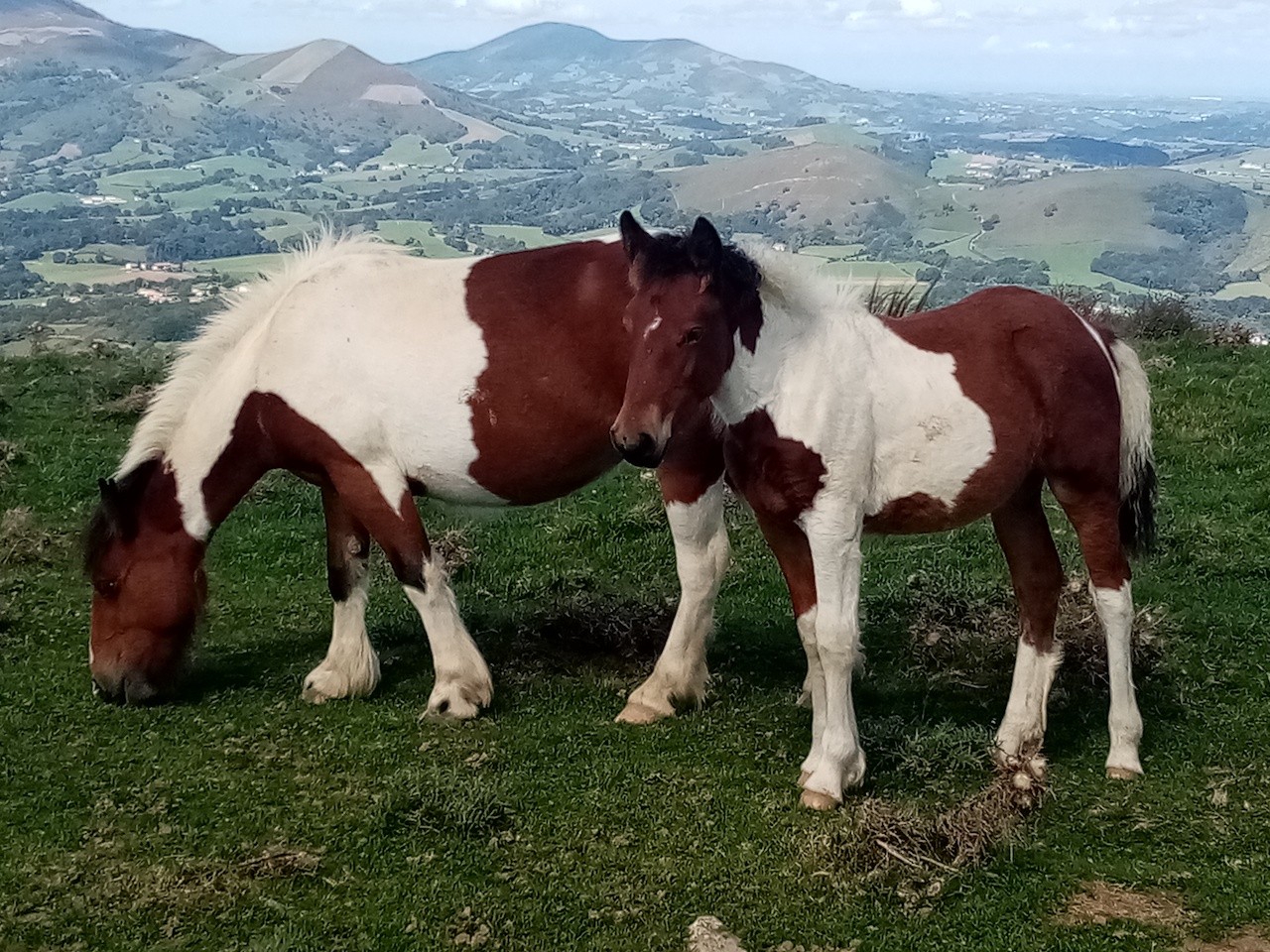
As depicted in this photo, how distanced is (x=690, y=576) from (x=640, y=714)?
2.38 ft

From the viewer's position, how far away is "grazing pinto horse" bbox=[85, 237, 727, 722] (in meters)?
5.26

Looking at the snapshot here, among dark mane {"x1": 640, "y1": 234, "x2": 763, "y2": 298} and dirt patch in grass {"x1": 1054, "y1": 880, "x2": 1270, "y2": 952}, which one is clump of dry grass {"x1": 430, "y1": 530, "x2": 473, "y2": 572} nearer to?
dark mane {"x1": 640, "y1": 234, "x2": 763, "y2": 298}

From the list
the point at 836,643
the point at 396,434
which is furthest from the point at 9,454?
the point at 836,643

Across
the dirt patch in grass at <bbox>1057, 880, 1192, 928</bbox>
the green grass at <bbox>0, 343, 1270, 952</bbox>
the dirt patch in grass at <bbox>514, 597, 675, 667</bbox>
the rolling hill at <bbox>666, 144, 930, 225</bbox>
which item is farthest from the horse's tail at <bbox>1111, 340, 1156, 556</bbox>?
the rolling hill at <bbox>666, 144, 930, 225</bbox>

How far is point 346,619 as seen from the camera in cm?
578

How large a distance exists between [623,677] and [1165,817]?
2746 mm

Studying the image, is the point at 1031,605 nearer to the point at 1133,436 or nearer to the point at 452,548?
the point at 1133,436

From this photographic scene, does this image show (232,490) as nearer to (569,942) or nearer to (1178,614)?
(569,942)

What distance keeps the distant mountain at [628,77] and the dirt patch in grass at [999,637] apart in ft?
212

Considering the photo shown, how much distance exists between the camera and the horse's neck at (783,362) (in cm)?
435

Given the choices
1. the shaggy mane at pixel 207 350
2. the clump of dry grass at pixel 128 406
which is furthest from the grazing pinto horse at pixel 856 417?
the clump of dry grass at pixel 128 406

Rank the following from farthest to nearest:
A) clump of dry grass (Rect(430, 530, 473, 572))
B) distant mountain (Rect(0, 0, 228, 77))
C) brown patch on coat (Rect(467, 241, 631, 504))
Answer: distant mountain (Rect(0, 0, 228, 77)) → clump of dry grass (Rect(430, 530, 473, 572)) → brown patch on coat (Rect(467, 241, 631, 504))

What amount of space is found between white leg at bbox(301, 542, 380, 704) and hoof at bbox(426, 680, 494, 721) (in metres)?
0.47

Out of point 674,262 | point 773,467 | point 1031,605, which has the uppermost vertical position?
point 674,262
